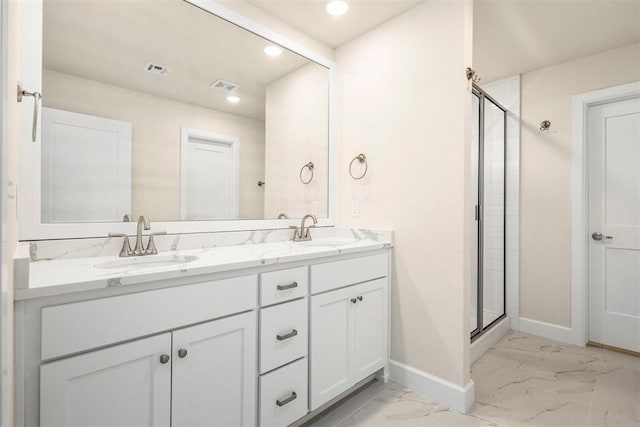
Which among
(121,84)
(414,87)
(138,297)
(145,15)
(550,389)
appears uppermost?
(145,15)

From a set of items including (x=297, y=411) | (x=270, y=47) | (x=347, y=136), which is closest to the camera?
(x=297, y=411)

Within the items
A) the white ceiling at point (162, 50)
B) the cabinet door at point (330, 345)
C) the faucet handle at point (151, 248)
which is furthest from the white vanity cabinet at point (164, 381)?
the white ceiling at point (162, 50)

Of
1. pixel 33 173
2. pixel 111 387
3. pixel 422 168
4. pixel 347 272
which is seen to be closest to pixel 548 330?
pixel 422 168

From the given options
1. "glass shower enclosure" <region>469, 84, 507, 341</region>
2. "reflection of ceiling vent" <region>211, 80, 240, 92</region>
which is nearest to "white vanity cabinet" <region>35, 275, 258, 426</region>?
"reflection of ceiling vent" <region>211, 80, 240, 92</region>

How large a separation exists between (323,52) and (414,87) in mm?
857

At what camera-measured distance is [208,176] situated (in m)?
1.84

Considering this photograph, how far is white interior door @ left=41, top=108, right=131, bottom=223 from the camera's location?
134cm

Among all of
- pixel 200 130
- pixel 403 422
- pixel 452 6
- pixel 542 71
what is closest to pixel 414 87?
pixel 452 6

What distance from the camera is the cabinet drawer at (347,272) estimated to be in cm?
159

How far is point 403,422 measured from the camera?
1.64m

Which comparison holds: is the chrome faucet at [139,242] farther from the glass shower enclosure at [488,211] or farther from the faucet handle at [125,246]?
the glass shower enclosure at [488,211]

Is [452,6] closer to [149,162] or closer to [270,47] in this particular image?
[270,47]

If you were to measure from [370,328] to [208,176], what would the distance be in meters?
Answer: 1.31

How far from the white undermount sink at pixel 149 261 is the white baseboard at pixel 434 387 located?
146 cm
